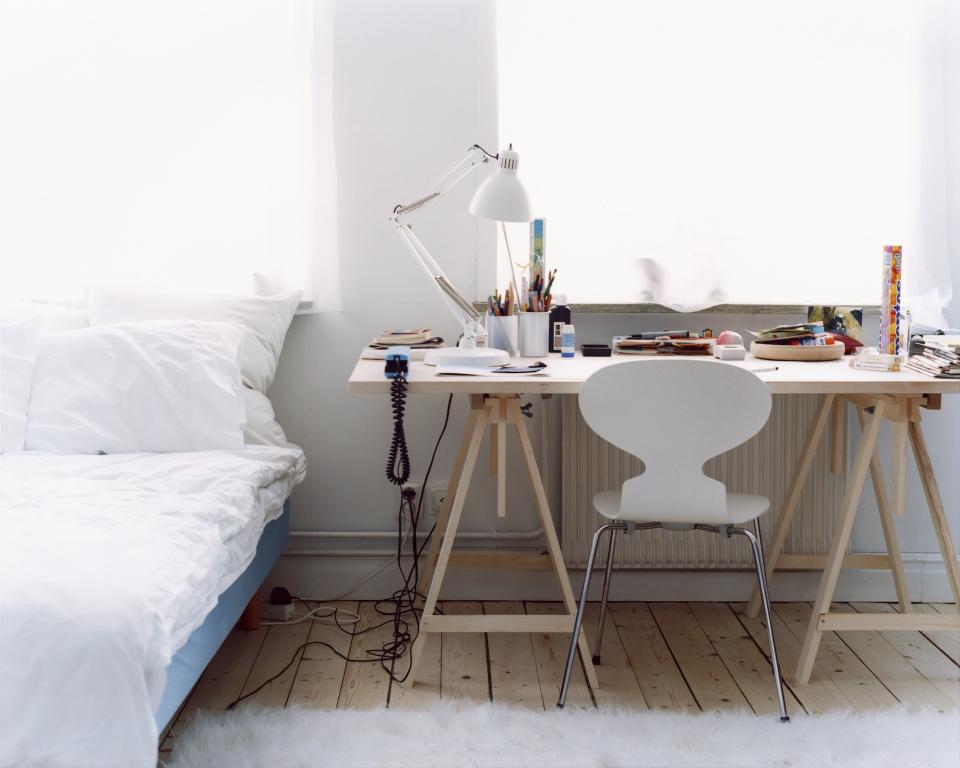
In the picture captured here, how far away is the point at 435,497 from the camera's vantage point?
2.96m

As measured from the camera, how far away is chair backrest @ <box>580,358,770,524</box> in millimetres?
2059

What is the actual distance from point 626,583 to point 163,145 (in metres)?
1.94

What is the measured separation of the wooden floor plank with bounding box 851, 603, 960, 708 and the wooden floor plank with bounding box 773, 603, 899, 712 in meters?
0.14

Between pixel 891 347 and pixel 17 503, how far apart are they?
2.13 metres

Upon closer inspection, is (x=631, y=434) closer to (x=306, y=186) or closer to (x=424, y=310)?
(x=424, y=310)

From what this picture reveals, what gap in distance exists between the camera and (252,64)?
9.21 ft

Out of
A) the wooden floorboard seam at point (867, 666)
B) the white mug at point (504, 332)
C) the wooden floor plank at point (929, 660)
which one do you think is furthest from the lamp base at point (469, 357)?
the wooden floor plank at point (929, 660)

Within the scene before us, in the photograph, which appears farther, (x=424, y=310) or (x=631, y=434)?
(x=424, y=310)

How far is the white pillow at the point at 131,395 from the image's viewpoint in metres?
2.40

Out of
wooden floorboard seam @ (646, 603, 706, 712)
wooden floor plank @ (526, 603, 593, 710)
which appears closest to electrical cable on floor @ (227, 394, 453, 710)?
wooden floor plank @ (526, 603, 593, 710)

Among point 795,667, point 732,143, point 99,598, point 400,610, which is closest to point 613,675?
point 795,667

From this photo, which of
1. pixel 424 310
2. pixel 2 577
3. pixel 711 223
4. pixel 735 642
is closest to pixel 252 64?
pixel 424 310

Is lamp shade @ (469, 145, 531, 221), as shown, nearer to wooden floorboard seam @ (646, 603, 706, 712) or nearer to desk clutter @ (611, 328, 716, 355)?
desk clutter @ (611, 328, 716, 355)

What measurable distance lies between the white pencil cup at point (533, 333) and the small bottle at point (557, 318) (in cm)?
9
